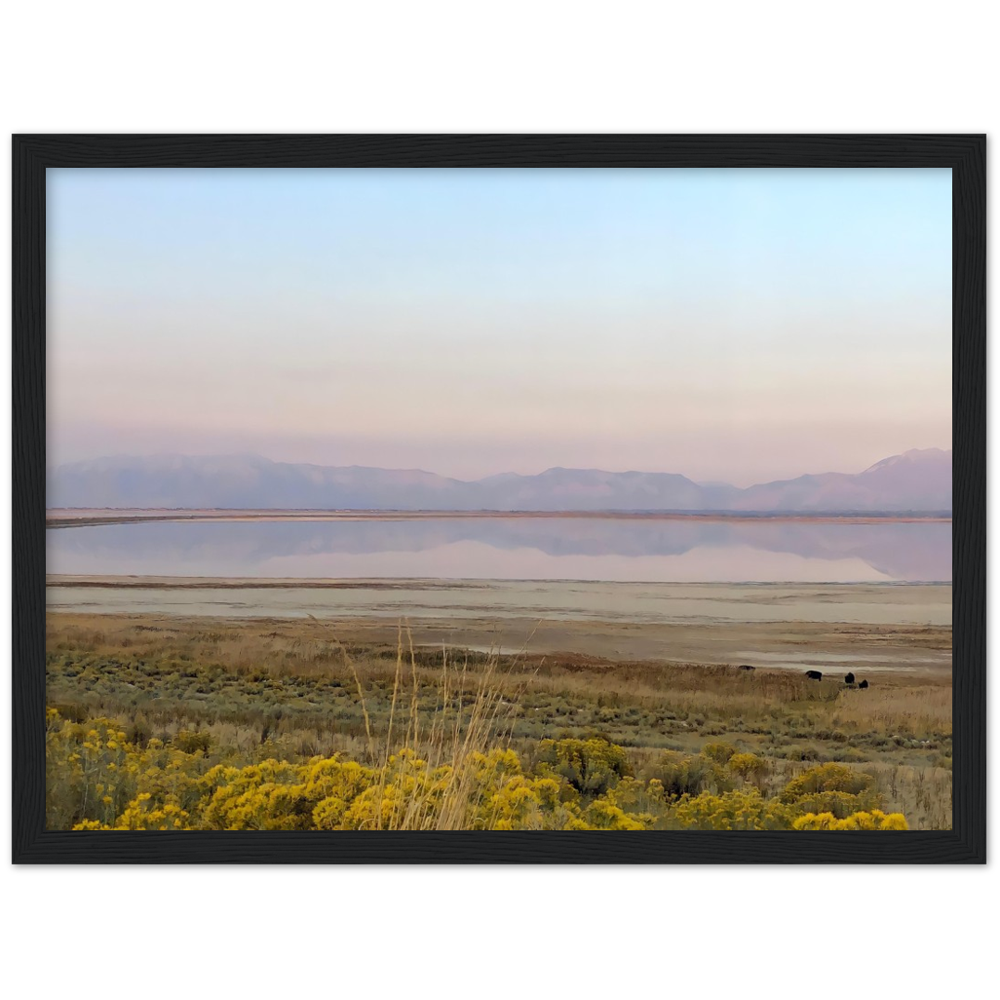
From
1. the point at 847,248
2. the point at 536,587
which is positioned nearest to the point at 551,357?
the point at 536,587

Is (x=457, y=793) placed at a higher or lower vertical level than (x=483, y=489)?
lower

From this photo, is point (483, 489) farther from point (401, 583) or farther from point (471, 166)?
point (471, 166)

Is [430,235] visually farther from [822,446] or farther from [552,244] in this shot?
[822,446]

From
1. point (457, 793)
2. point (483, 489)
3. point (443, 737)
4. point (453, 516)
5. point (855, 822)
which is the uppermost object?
point (483, 489)

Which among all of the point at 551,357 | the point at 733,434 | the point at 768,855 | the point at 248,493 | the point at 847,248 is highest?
the point at 847,248

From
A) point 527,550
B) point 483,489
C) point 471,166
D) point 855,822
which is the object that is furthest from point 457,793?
point 471,166

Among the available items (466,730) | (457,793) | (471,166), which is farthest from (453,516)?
(471,166)

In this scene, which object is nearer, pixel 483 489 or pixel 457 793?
pixel 457 793

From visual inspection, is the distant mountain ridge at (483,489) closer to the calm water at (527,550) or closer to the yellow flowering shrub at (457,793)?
the calm water at (527,550)
